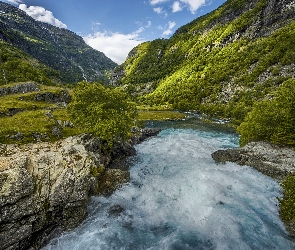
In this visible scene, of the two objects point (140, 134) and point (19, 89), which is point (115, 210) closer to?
point (140, 134)

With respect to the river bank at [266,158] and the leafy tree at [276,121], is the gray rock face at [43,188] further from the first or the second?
the leafy tree at [276,121]

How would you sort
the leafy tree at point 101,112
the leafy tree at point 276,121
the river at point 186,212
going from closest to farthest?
the river at point 186,212 < the leafy tree at point 101,112 < the leafy tree at point 276,121

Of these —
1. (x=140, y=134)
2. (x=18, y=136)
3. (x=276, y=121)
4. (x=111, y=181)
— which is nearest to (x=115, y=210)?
(x=111, y=181)

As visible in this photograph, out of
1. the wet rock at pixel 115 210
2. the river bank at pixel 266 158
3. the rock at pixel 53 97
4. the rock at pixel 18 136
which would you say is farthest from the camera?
the rock at pixel 53 97

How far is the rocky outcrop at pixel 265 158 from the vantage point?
38625mm

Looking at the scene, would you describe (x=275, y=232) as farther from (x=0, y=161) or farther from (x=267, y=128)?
(x=0, y=161)

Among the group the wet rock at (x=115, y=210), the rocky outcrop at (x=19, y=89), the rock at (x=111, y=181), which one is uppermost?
the rocky outcrop at (x=19, y=89)

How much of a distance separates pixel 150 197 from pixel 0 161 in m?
21.5

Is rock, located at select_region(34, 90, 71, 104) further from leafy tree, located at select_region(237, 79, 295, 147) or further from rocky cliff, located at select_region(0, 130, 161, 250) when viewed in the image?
leafy tree, located at select_region(237, 79, 295, 147)

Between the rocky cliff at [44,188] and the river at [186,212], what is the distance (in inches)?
83.6

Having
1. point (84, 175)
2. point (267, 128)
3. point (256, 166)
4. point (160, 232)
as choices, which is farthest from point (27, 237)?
point (267, 128)

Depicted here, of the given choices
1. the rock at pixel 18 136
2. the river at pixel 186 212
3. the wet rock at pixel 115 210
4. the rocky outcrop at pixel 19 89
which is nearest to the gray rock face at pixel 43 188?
the river at pixel 186 212

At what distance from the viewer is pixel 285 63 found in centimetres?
14225

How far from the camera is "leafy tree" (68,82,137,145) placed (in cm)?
4494
